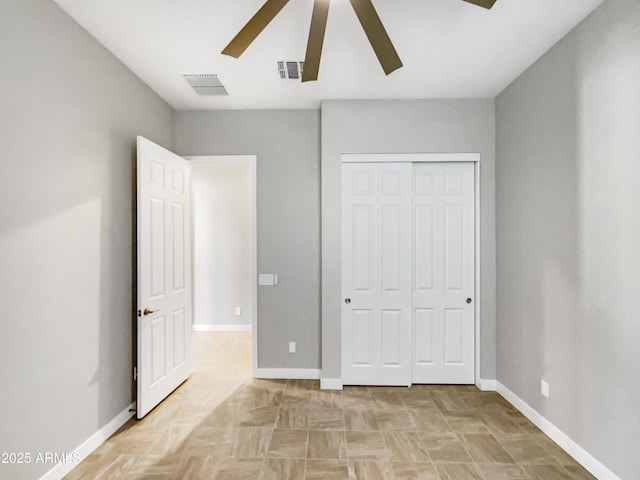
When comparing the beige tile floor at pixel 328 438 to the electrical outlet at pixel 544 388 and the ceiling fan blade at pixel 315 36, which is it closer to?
the electrical outlet at pixel 544 388

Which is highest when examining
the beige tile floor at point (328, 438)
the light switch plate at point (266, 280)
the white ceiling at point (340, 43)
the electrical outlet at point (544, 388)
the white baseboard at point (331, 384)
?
the white ceiling at point (340, 43)

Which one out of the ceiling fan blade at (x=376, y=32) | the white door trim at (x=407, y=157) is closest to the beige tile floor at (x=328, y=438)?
the white door trim at (x=407, y=157)

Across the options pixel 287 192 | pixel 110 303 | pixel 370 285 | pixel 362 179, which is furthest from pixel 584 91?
pixel 110 303

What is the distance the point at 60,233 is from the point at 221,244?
11.6ft

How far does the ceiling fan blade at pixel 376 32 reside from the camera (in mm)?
1633

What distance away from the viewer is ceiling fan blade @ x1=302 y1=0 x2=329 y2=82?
169 centimetres

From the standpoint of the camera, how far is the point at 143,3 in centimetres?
206

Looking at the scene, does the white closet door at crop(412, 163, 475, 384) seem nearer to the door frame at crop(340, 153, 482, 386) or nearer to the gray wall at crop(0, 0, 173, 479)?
the door frame at crop(340, 153, 482, 386)

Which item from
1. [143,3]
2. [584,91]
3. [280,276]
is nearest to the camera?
[143,3]

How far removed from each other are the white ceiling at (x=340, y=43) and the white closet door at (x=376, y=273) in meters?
0.82

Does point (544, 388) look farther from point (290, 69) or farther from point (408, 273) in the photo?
point (290, 69)

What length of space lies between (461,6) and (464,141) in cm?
152

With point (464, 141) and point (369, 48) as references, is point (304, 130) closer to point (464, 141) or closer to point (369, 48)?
point (369, 48)

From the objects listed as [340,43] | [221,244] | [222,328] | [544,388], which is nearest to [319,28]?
[340,43]
